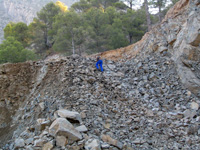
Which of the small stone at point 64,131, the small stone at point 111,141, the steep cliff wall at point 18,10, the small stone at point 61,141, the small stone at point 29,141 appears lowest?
the small stone at point 111,141

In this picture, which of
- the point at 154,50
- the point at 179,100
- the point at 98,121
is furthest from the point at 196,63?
the point at 98,121

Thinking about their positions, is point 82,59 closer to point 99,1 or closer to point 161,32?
point 161,32

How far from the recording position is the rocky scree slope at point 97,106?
4637 millimetres

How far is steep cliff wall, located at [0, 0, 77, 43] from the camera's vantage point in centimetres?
4122

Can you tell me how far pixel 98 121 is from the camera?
17.8ft

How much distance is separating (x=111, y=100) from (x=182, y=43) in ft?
14.2

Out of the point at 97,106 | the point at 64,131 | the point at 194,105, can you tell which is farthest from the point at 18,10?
the point at 194,105

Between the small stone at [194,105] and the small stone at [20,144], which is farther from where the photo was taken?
the small stone at [194,105]

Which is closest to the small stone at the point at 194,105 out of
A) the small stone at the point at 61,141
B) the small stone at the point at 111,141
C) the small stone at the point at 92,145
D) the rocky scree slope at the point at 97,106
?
the rocky scree slope at the point at 97,106

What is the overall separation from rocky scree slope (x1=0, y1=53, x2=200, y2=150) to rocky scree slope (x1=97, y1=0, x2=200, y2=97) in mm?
373

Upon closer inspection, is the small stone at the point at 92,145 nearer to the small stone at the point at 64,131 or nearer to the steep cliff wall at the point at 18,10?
the small stone at the point at 64,131

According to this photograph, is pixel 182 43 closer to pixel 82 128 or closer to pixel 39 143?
pixel 82 128

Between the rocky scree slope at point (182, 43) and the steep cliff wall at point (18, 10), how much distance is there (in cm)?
3779

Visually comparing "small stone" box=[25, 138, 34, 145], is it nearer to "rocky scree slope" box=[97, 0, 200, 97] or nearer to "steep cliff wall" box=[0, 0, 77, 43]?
"rocky scree slope" box=[97, 0, 200, 97]
